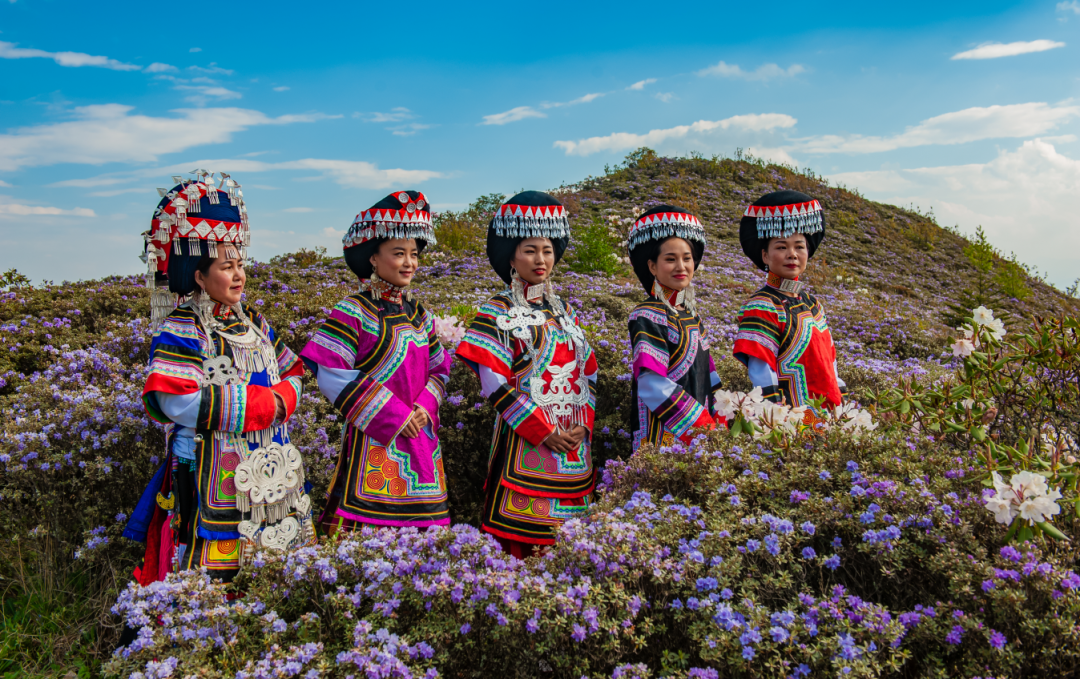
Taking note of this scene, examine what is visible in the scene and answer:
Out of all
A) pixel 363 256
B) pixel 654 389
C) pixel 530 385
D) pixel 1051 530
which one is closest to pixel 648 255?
pixel 654 389

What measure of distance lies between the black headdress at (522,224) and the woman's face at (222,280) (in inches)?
50.4

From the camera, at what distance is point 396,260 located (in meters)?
3.40

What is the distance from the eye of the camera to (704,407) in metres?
3.53

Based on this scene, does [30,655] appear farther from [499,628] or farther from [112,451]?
[499,628]

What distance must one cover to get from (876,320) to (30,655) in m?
10.4

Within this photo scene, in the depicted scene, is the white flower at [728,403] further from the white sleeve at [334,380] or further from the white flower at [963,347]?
the white sleeve at [334,380]

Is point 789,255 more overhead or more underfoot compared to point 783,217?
more underfoot

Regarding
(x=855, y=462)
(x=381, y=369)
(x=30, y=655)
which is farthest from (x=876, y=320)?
(x=30, y=655)

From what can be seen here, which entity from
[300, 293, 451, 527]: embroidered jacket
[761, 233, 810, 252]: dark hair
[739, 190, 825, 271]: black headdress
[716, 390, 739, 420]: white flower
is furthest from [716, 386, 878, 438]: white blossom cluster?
[300, 293, 451, 527]: embroidered jacket

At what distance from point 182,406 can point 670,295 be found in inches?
101

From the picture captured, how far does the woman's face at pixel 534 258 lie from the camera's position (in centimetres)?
345

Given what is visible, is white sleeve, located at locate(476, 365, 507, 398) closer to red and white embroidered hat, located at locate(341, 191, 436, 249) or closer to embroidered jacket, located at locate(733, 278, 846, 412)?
red and white embroidered hat, located at locate(341, 191, 436, 249)

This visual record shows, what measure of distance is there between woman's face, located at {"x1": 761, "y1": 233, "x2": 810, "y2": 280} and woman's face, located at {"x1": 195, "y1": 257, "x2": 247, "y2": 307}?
2.98 m

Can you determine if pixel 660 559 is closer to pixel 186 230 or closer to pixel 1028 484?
pixel 1028 484
